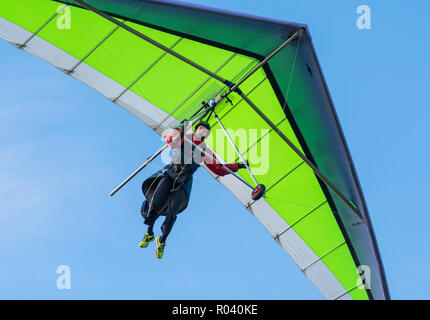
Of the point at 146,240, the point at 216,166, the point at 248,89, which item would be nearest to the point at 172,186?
the point at 216,166

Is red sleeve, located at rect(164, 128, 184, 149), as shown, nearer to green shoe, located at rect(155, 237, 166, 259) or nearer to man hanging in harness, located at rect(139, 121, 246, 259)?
man hanging in harness, located at rect(139, 121, 246, 259)

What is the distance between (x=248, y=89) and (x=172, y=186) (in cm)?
315

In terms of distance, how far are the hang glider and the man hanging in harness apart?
880 millimetres

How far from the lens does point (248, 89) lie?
16.2 m

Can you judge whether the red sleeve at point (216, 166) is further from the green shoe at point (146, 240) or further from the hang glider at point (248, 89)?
the green shoe at point (146, 240)

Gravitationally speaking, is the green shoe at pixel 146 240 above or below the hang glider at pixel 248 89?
below

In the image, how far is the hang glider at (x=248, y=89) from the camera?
46.2 feet

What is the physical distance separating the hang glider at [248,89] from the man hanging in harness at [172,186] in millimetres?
880

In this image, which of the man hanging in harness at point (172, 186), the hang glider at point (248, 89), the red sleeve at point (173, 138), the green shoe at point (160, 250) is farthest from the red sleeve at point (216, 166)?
the green shoe at point (160, 250)

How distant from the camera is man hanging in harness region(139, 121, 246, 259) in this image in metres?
14.0

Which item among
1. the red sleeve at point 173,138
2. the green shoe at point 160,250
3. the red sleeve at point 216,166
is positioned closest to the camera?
the red sleeve at point 173,138

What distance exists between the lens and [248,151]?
17.5 metres

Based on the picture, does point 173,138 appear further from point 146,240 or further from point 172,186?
point 146,240
